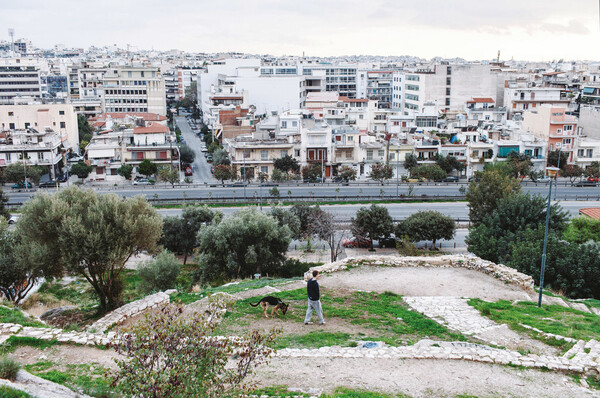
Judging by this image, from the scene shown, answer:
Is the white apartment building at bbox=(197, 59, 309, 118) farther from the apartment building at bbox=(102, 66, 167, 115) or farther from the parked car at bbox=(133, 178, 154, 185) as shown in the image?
the parked car at bbox=(133, 178, 154, 185)

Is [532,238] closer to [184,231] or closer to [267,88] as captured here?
[184,231]

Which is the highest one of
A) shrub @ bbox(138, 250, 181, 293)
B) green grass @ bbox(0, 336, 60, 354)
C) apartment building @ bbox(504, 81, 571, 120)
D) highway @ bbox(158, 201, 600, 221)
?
apartment building @ bbox(504, 81, 571, 120)

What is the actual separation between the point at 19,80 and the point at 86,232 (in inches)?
3599

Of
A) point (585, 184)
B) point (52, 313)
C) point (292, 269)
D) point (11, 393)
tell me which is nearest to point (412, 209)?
point (292, 269)

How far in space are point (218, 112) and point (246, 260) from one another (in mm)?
50667

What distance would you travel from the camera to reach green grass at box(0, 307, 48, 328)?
12.5m

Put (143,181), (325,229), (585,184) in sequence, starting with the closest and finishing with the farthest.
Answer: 1. (325,229)
2. (585,184)
3. (143,181)

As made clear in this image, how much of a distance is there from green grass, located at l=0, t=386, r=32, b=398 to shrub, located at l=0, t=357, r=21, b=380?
0.89 m

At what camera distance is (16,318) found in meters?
12.8

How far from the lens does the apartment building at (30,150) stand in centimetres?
5138

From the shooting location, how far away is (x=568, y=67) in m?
143

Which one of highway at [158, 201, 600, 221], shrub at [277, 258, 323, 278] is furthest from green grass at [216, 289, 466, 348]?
highway at [158, 201, 600, 221]

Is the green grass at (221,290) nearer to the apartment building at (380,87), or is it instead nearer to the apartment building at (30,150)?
the apartment building at (30,150)

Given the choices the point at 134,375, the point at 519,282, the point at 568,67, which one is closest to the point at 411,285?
the point at 519,282
